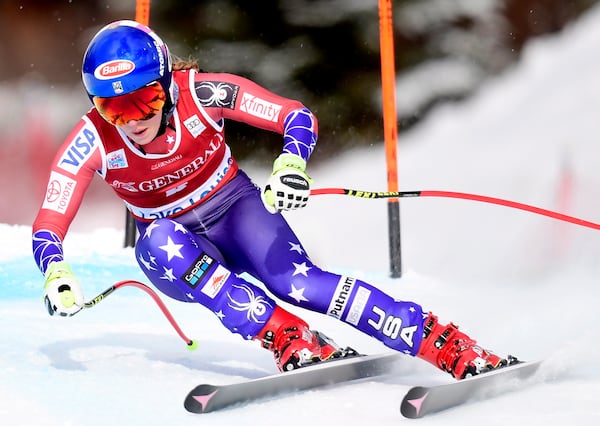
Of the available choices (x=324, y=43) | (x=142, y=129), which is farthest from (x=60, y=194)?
(x=324, y=43)

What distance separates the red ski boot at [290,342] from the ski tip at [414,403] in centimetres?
43

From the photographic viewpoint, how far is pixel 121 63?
2.59m

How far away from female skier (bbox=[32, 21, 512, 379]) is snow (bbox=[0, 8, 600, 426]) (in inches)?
8.3

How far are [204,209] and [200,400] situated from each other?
0.76 m

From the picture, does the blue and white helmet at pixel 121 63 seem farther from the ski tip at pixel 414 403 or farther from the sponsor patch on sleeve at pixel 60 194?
the ski tip at pixel 414 403

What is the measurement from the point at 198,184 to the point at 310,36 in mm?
3922

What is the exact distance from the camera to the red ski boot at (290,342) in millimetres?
2674

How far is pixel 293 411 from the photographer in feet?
7.90

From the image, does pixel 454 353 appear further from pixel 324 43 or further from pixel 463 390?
pixel 324 43

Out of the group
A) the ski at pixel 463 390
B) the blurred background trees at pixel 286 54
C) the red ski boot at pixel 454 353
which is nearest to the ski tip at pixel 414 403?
the ski at pixel 463 390

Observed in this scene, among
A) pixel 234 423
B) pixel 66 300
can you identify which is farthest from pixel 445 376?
pixel 66 300

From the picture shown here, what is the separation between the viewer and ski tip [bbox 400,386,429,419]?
2.30 meters

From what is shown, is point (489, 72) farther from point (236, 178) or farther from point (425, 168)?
point (236, 178)

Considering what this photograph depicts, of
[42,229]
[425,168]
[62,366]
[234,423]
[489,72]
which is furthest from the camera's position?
[489,72]
